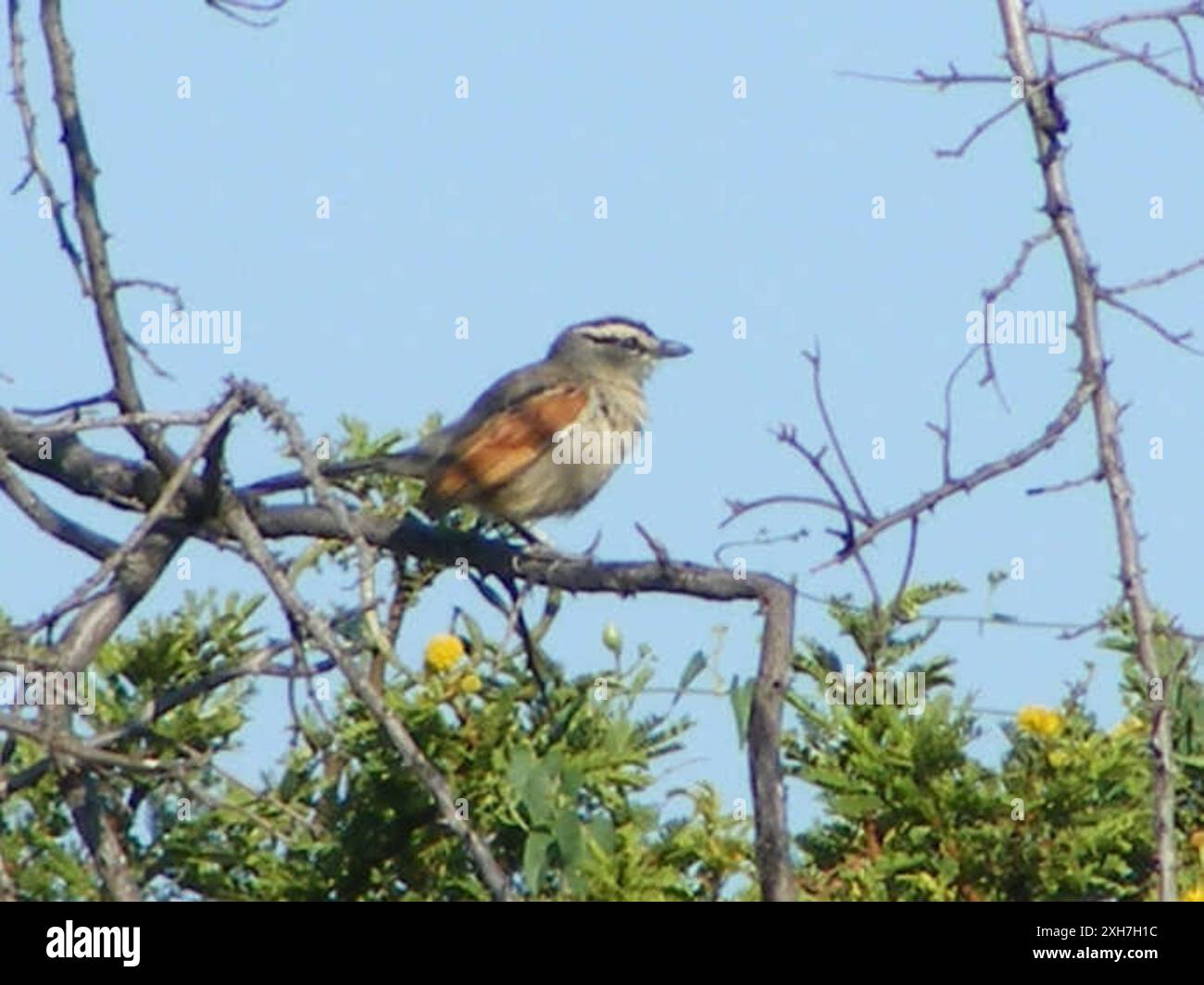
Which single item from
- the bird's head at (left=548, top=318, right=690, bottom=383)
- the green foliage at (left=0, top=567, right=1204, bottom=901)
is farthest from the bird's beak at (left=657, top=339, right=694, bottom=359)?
the green foliage at (left=0, top=567, right=1204, bottom=901)

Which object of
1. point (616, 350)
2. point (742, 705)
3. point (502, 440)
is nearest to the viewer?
point (742, 705)

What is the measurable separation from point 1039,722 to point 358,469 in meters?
1.89

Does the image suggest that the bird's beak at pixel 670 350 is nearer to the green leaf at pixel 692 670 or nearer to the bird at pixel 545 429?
the bird at pixel 545 429

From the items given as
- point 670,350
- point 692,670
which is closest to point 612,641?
point 692,670

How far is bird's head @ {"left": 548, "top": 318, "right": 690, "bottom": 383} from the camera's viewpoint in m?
8.17

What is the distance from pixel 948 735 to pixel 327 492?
1.36 meters

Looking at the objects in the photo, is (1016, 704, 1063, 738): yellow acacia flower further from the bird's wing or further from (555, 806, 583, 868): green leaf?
the bird's wing

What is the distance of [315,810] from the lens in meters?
5.18

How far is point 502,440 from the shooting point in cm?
752

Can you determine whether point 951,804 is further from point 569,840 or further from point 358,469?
point 358,469

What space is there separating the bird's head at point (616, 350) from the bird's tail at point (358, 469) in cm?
123
